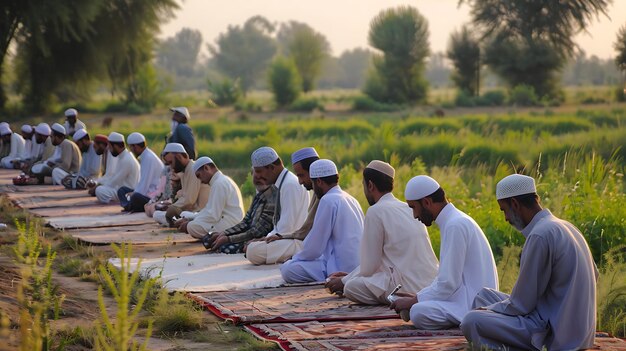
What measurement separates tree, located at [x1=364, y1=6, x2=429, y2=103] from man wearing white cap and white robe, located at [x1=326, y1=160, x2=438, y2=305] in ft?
122

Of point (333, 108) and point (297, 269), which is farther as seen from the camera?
point (333, 108)

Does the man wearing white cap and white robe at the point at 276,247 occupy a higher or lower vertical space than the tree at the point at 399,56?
lower

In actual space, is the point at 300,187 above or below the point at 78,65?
below

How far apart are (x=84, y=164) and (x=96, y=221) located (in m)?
3.84

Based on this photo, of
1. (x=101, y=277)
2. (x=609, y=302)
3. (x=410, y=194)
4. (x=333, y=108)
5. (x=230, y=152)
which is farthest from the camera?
(x=333, y=108)

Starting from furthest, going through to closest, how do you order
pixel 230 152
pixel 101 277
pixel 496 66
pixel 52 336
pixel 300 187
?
pixel 496 66 < pixel 230 152 < pixel 300 187 < pixel 101 277 < pixel 52 336

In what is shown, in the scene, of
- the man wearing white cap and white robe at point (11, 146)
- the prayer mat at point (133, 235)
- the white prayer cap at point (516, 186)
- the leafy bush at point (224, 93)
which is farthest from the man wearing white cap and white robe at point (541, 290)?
the leafy bush at point (224, 93)

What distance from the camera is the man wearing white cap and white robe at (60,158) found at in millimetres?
14320

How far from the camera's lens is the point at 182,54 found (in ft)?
370

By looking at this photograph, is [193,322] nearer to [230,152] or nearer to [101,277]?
[101,277]

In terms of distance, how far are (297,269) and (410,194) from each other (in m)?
1.82

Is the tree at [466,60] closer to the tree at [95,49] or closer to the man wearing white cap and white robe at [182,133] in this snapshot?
the tree at [95,49]

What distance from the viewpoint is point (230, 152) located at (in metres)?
18.6

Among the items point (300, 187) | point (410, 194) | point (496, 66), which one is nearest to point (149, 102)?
point (496, 66)
